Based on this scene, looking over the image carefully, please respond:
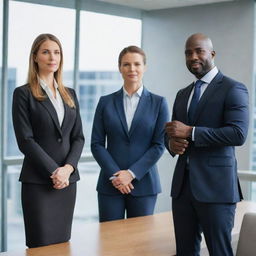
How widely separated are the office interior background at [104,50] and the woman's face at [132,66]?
2.24 m

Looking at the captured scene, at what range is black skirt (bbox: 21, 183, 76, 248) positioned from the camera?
3.26 m

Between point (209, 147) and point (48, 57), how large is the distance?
1236 mm

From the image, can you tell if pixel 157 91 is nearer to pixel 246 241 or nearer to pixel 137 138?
pixel 137 138

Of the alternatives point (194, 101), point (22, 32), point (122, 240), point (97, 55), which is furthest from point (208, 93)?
point (97, 55)

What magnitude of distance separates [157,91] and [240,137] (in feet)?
15.7

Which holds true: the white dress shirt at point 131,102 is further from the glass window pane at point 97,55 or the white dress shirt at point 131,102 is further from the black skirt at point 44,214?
the glass window pane at point 97,55

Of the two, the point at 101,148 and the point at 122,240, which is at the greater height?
the point at 101,148

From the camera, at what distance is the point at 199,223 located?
279cm

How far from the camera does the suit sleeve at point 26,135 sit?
3236mm

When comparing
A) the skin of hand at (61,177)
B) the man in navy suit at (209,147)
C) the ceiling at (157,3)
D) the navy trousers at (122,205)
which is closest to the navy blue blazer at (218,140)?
the man in navy suit at (209,147)

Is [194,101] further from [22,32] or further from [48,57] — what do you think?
[22,32]

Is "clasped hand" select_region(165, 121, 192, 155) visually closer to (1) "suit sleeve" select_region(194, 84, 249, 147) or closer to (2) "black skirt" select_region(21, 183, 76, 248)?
(1) "suit sleeve" select_region(194, 84, 249, 147)

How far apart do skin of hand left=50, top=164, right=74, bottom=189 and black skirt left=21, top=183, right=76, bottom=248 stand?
0.18 feet

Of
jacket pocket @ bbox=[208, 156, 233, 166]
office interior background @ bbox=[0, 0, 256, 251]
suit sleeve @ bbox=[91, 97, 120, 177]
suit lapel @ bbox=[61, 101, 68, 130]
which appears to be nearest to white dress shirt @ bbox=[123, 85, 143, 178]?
suit sleeve @ bbox=[91, 97, 120, 177]
